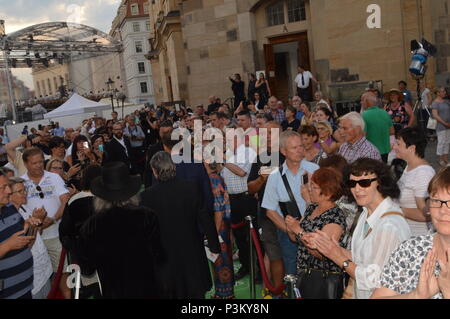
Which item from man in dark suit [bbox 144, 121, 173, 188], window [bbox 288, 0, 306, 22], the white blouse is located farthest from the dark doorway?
the white blouse

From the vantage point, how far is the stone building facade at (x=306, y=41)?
13.8 metres

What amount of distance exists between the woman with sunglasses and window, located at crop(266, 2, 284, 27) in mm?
15941

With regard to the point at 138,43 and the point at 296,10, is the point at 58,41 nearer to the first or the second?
the point at 138,43

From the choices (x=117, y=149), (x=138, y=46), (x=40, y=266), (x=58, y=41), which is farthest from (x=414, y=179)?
(x=138, y=46)

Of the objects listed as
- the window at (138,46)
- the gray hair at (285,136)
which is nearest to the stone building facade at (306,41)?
the gray hair at (285,136)

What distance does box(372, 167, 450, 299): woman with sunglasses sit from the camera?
7.58ft

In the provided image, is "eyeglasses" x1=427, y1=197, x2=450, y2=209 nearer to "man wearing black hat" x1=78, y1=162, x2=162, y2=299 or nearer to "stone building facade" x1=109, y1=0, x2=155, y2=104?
"man wearing black hat" x1=78, y1=162, x2=162, y2=299

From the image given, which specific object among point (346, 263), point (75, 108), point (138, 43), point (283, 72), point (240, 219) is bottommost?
point (240, 219)

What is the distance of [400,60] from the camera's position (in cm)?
1382

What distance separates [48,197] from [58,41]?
53.6 m

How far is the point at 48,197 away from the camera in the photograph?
18.9 feet

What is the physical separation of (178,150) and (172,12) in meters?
19.6

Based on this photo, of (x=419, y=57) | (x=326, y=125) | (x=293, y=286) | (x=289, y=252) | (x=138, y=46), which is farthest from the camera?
(x=138, y=46)
